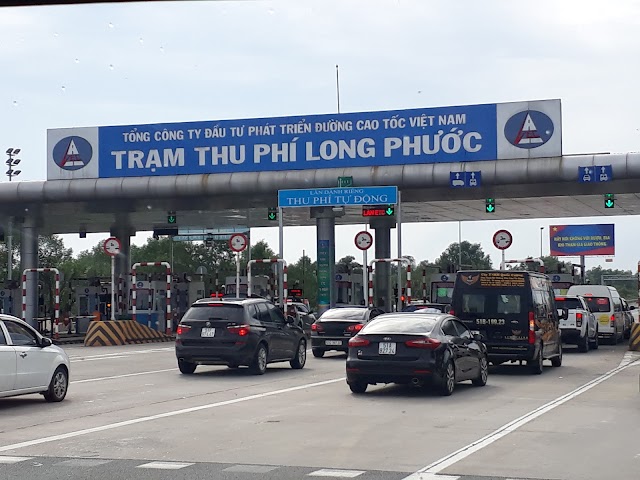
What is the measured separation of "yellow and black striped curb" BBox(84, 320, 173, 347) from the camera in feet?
122

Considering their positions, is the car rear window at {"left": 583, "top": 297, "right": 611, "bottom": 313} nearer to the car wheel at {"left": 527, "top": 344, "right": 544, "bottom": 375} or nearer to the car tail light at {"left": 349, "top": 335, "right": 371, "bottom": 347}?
the car wheel at {"left": 527, "top": 344, "right": 544, "bottom": 375}

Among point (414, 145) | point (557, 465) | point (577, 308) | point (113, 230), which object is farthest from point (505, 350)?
point (113, 230)

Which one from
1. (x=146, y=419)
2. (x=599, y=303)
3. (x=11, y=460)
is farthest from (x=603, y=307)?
(x=11, y=460)

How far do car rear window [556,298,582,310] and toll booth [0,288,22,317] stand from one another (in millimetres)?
24954

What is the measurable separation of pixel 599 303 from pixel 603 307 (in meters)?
0.20

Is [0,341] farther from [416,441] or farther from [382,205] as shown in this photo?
[382,205]

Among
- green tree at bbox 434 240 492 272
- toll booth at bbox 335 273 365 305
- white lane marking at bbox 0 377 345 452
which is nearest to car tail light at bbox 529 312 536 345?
white lane marking at bbox 0 377 345 452

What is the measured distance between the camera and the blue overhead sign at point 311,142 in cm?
3525

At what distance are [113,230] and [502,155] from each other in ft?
76.6

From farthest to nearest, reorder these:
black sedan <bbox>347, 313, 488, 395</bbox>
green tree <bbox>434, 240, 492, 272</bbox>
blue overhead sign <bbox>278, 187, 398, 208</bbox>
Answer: green tree <bbox>434, 240, 492, 272</bbox>, blue overhead sign <bbox>278, 187, 398, 208</bbox>, black sedan <bbox>347, 313, 488, 395</bbox>

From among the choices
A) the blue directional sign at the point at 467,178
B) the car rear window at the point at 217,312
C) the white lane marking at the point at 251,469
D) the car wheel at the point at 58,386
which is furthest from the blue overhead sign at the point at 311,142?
the white lane marking at the point at 251,469

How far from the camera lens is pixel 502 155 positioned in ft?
115

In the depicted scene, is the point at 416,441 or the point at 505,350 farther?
the point at 505,350

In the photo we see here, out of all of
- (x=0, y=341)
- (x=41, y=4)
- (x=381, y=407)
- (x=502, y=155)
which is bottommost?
(x=381, y=407)
